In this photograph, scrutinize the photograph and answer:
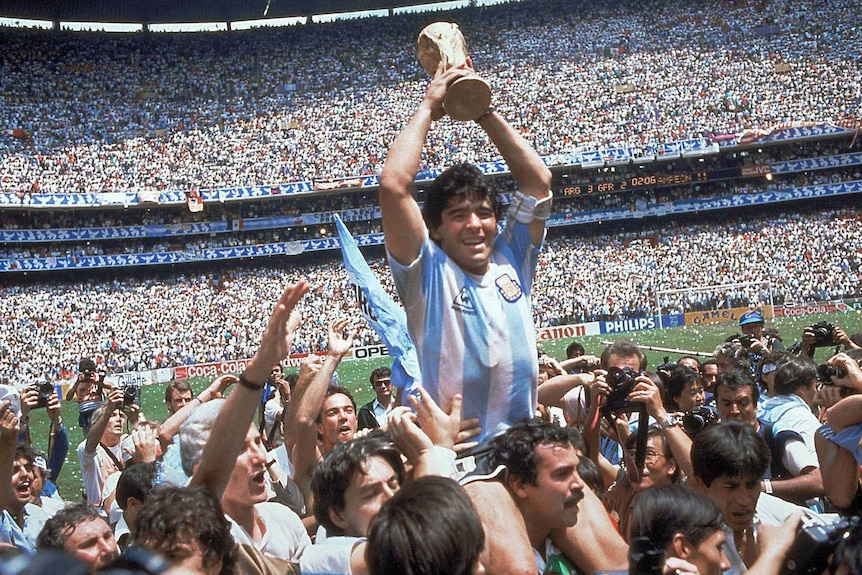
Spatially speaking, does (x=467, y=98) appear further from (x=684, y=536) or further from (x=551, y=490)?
(x=684, y=536)

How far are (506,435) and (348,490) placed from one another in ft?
1.79

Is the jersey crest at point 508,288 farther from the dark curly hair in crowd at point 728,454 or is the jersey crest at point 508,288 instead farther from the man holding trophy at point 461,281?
the dark curly hair in crowd at point 728,454

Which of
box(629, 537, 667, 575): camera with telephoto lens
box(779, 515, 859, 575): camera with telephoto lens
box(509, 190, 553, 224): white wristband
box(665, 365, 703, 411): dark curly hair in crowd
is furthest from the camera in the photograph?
box(665, 365, 703, 411): dark curly hair in crowd

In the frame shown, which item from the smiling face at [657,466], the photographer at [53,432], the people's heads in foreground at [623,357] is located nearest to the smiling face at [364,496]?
the smiling face at [657,466]

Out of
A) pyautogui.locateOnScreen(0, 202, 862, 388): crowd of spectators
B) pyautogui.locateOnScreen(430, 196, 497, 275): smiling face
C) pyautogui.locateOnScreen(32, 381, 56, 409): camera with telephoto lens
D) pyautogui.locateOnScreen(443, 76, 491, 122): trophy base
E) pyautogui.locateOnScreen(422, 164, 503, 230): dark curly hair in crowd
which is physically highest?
pyautogui.locateOnScreen(0, 202, 862, 388): crowd of spectators

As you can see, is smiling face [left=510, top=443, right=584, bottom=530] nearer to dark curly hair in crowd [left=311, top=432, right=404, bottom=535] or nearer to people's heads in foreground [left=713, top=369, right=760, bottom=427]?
dark curly hair in crowd [left=311, top=432, right=404, bottom=535]

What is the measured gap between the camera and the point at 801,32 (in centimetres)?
4956

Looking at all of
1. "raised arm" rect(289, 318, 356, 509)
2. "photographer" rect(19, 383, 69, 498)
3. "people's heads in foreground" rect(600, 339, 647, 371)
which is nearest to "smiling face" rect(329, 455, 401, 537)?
"raised arm" rect(289, 318, 356, 509)

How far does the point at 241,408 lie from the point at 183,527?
447 mm

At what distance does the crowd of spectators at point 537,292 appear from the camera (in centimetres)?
3719

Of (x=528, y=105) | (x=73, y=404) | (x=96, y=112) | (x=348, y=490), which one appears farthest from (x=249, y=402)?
(x=96, y=112)

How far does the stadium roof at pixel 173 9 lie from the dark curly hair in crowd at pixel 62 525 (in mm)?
54132

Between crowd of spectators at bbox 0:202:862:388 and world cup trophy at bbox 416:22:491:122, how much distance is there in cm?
3207

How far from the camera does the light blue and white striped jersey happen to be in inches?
129
